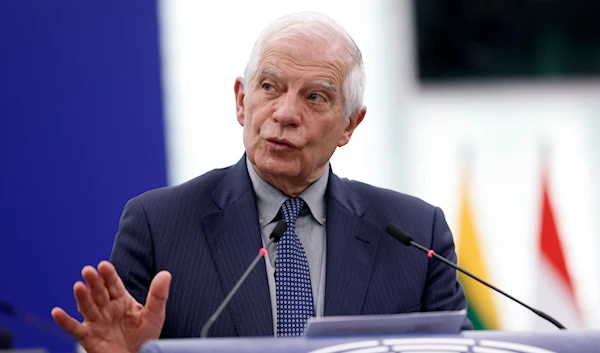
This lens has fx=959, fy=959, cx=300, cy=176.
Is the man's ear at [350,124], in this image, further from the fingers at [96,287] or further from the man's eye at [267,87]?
the fingers at [96,287]

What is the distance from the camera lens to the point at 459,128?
629cm

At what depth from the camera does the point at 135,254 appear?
2.51 metres

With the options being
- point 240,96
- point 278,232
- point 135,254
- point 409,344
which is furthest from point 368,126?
point 409,344

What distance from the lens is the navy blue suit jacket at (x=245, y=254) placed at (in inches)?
97.0

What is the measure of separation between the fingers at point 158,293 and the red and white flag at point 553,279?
4.26m

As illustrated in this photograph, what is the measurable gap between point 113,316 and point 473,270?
4297 millimetres

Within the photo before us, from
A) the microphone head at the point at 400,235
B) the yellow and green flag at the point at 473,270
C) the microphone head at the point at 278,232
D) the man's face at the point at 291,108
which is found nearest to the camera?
the microphone head at the point at 278,232

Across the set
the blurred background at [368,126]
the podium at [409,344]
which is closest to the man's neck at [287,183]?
the podium at [409,344]

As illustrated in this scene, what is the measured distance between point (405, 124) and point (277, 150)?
354cm

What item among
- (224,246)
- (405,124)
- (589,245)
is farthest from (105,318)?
(589,245)

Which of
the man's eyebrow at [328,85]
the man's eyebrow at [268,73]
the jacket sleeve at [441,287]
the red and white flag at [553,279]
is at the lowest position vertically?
the red and white flag at [553,279]

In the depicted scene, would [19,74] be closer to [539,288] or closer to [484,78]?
[484,78]

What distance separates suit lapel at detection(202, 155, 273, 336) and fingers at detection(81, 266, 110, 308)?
476 mm

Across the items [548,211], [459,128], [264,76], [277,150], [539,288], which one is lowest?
[539,288]
